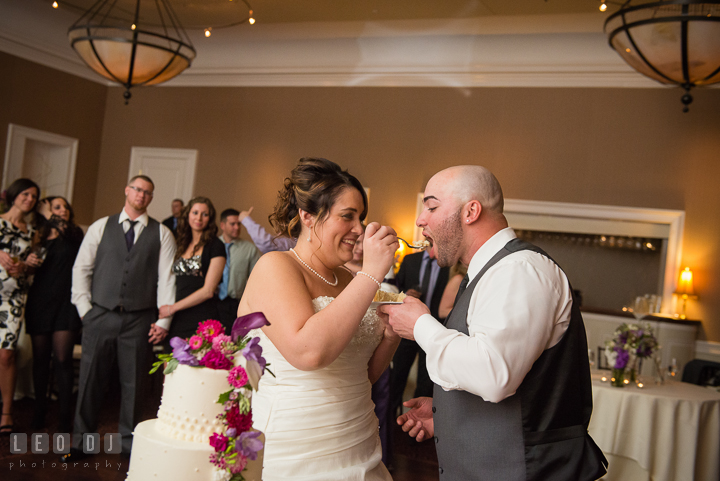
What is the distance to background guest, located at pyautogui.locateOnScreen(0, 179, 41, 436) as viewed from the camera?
407 centimetres

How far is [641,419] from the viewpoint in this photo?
353 cm

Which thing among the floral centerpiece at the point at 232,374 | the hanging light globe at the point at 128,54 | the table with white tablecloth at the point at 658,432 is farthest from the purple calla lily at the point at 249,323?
the hanging light globe at the point at 128,54

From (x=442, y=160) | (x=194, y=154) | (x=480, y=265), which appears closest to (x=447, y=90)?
(x=442, y=160)

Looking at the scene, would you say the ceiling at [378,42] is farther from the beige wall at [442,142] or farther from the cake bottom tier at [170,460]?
the cake bottom tier at [170,460]

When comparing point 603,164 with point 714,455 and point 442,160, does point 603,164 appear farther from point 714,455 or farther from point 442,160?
point 714,455

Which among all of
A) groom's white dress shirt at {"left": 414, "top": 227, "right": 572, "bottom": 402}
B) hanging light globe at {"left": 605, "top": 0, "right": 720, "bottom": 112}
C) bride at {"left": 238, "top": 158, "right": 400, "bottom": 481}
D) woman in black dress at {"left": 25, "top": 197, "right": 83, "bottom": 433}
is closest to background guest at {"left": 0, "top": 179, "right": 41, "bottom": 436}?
woman in black dress at {"left": 25, "top": 197, "right": 83, "bottom": 433}

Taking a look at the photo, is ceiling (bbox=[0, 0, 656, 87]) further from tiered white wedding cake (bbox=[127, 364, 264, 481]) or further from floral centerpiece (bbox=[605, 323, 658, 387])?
tiered white wedding cake (bbox=[127, 364, 264, 481])

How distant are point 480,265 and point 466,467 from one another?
57cm

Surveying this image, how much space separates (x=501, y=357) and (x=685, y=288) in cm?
568

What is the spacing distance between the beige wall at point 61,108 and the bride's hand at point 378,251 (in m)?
7.08

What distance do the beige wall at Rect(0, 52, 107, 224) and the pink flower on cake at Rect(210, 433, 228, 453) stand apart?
24.3 feet

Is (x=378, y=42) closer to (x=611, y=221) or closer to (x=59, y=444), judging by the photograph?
(x=611, y=221)

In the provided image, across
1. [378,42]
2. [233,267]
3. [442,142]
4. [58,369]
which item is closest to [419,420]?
[58,369]

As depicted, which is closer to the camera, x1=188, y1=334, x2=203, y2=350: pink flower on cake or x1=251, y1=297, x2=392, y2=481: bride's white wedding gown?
x1=188, y1=334, x2=203, y2=350: pink flower on cake
